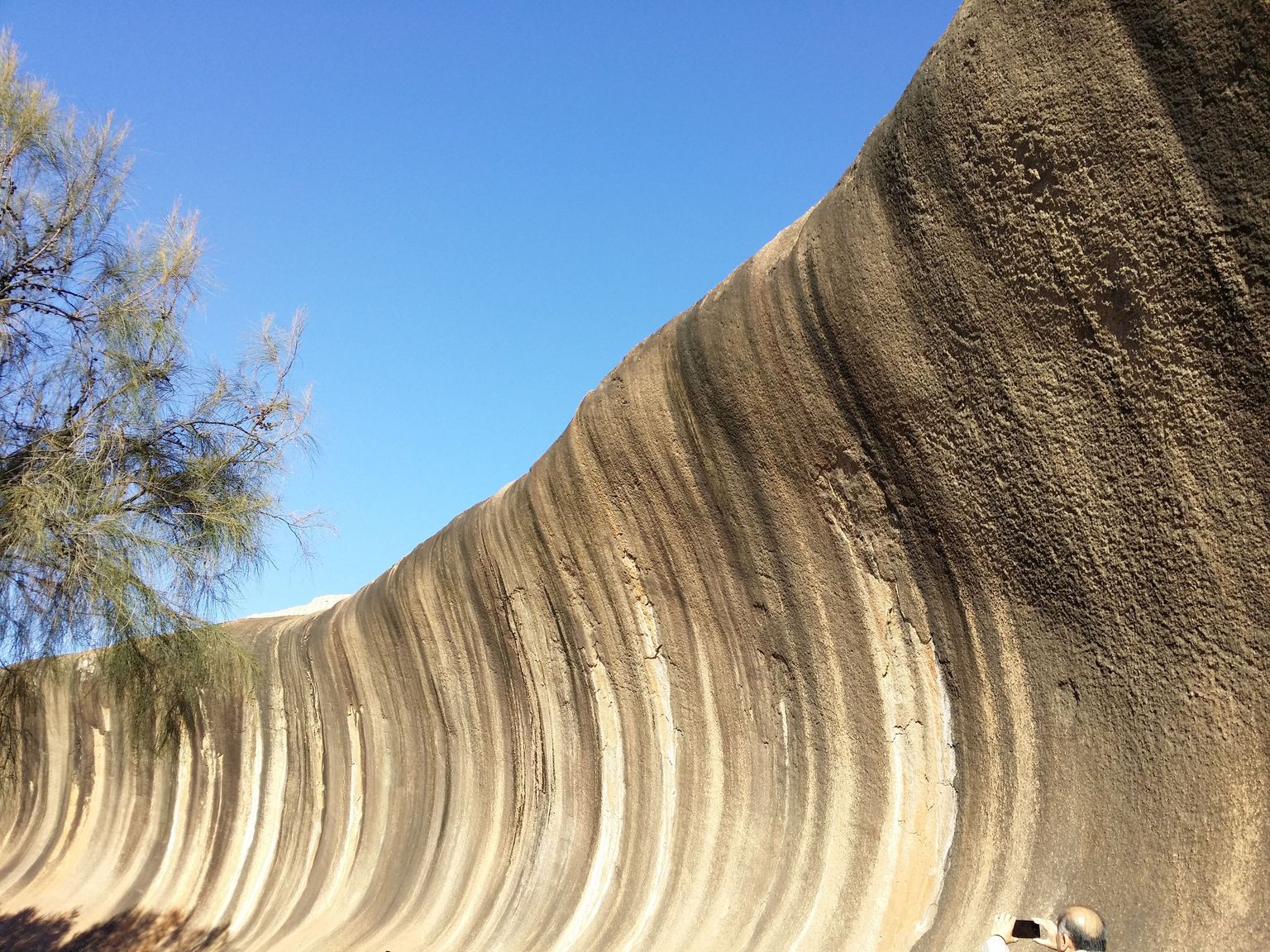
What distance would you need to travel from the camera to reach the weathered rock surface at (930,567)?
2.83 metres

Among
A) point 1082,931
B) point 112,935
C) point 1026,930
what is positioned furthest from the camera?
point 112,935

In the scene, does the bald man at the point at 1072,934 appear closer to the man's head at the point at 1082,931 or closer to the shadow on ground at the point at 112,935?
the man's head at the point at 1082,931

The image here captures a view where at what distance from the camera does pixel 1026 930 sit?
308 cm

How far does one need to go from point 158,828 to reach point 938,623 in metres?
7.84

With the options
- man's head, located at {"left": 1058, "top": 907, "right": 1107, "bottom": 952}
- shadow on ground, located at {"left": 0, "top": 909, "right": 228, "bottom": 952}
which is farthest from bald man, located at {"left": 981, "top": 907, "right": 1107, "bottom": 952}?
shadow on ground, located at {"left": 0, "top": 909, "right": 228, "bottom": 952}

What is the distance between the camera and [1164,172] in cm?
286

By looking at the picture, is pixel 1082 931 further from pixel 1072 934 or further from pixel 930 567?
pixel 930 567

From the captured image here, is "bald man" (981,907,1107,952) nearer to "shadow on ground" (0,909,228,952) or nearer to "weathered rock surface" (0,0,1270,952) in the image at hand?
"weathered rock surface" (0,0,1270,952)

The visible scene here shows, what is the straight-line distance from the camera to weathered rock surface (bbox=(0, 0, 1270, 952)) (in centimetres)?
283

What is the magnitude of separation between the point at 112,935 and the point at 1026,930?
26.1ft

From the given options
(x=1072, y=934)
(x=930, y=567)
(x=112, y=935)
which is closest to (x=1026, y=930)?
(x=1072, y=934)

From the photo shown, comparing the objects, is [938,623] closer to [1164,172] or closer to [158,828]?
[1164,172]

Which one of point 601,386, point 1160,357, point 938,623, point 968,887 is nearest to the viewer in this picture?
point 1160,357

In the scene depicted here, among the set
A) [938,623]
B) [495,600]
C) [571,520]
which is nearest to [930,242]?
[938,623]
